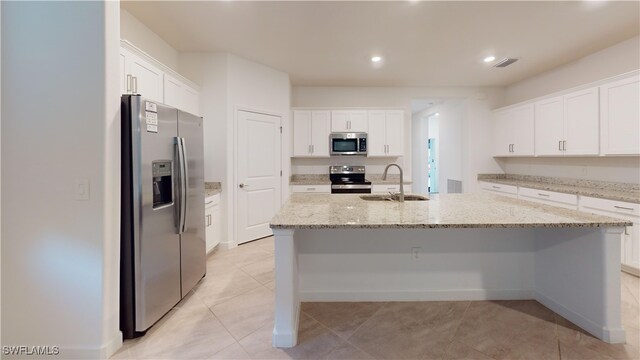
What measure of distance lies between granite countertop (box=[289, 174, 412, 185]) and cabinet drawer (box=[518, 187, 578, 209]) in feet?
5.55

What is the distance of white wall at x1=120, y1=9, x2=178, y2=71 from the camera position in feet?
9.20

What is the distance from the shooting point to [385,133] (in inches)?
201

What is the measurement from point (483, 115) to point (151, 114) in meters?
5.58

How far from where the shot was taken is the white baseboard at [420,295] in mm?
2375

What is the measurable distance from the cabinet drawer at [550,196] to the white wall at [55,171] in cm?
476

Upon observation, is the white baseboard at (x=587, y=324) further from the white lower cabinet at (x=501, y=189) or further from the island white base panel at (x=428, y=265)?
the white lower cabinet at (x=501, y=189)

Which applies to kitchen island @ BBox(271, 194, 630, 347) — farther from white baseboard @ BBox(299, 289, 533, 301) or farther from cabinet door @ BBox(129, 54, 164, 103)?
cabinet door @ BBox(129, 54, 164, 103)

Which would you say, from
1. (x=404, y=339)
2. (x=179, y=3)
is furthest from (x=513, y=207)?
(x=179, y=3)

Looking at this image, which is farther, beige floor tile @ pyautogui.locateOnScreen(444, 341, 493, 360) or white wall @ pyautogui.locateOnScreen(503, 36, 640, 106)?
white wall @ pyautogui.locateOnScreen(503, 36, 640, 106)

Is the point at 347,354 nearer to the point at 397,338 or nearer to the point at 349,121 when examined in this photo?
the point at 397,338

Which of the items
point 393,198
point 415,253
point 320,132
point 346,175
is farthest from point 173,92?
point 346,175

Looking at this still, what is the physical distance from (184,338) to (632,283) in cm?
402

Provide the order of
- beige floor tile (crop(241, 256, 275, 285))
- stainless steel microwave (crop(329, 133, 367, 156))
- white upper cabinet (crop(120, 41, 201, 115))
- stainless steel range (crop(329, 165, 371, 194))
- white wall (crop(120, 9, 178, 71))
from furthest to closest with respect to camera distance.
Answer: stainless steel range (crop(329, 165, 371, 194))
stainless steel microwave (crop(329, 133, 367, 156))
beige floor tile (crop(241, 256, 275, 285))
white wall (crop(120, 9, 178, 71))
white upper cabinet (crop(120, 41, 201, 115))

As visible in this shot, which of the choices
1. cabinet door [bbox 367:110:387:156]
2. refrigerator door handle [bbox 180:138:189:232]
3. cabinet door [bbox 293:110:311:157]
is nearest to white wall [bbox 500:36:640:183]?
cabinet door [bbox 367:110:387:156]
